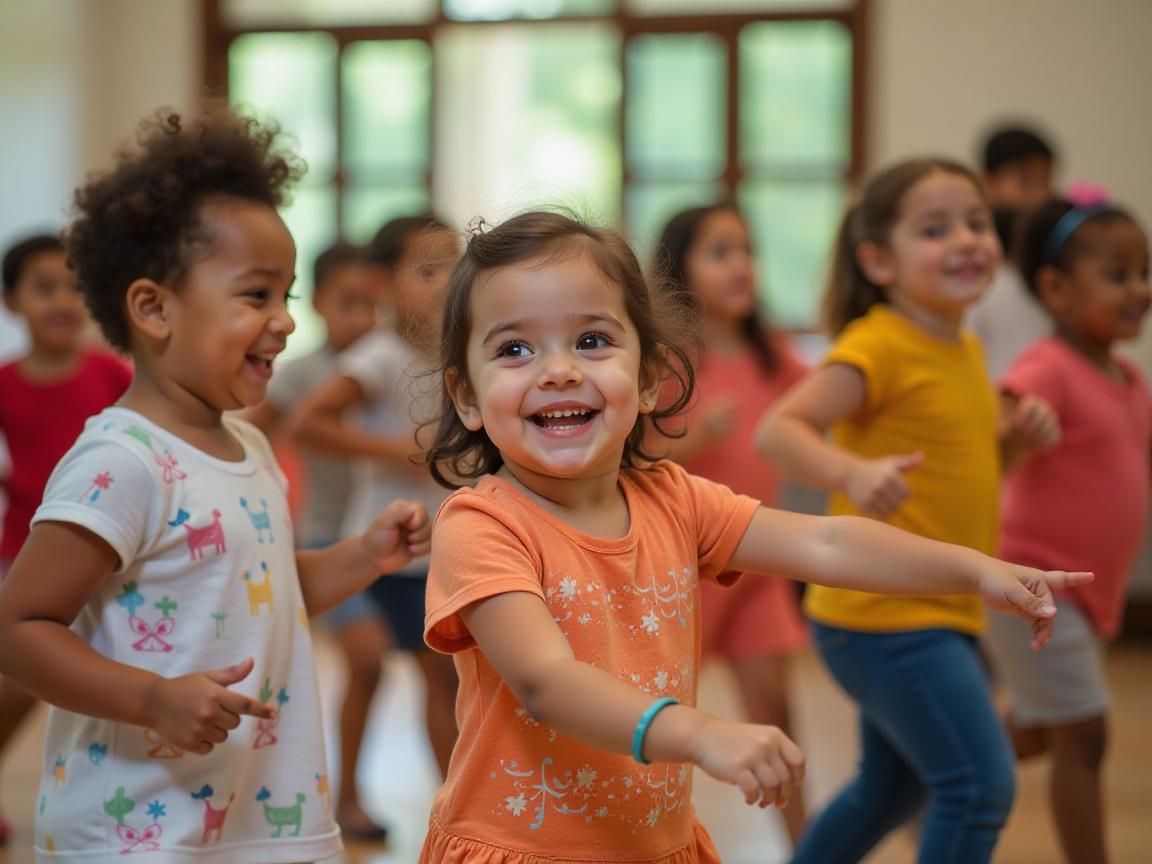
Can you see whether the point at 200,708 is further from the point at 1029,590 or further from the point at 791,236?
the point at 791,236

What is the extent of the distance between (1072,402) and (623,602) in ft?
4.38

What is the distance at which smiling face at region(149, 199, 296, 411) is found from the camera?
1.66 metres

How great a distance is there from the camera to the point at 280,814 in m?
1.62

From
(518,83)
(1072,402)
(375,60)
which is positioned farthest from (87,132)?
(1072,402)

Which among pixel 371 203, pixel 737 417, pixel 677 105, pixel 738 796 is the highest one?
pixel 677 105

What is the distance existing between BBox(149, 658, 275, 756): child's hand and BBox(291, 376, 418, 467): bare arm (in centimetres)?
159

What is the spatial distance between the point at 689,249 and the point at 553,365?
1.85 meters

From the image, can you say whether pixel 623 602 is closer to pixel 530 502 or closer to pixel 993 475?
pixel 530 502

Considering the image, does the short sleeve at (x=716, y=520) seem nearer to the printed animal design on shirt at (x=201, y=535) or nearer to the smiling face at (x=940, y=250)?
the printed animal design on shirt at (x=201, y=535)

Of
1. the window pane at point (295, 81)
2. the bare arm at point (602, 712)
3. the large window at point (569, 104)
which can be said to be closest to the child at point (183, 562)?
the bare arm at point (602, 712)

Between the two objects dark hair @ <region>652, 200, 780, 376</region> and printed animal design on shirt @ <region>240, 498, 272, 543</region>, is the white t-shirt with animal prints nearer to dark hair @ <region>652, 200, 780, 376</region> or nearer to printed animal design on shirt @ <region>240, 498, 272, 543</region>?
printed animal design on shirt @ <region>240, 498, 272, 543</region>

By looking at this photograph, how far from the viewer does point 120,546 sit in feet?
4.96

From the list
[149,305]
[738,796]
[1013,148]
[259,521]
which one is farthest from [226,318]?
[1013,148]

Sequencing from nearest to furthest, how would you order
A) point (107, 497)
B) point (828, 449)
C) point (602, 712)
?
point (602, 712)
point (107, 497)
point (828, 449)
